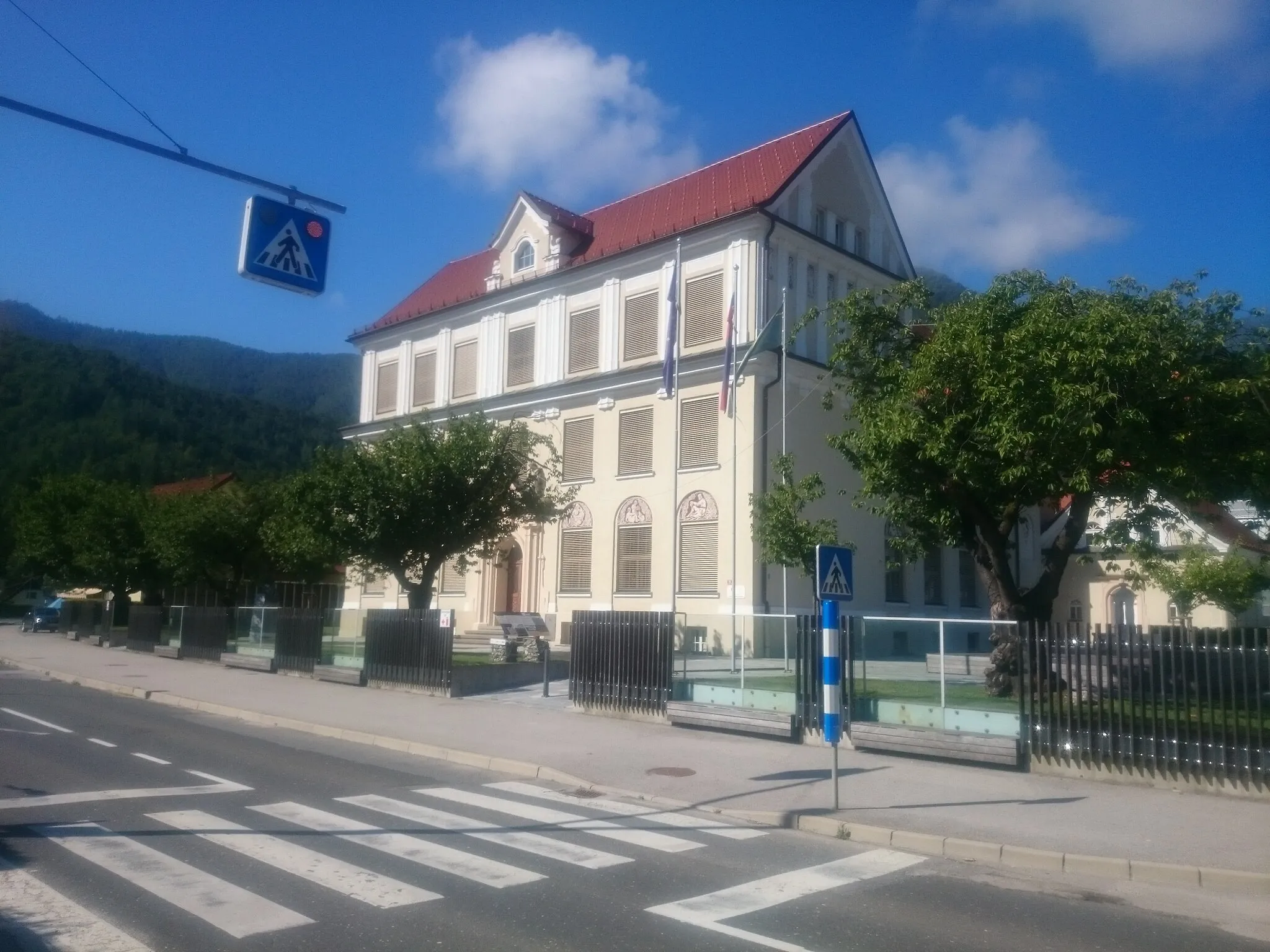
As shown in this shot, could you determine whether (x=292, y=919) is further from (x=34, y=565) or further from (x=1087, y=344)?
(x=34, y=565)

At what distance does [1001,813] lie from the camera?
1074 centimetres

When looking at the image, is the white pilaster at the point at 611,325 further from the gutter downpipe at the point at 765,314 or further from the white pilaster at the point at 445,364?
the white pilaster at the point at 445,364

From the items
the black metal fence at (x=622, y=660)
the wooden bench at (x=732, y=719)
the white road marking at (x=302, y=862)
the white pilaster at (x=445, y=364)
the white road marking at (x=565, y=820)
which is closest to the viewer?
the white road marking at (x=302, y=862)

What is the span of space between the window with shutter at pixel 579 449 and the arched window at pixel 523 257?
286 inches

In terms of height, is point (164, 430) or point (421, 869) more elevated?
point (164, 430)

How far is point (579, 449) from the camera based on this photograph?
3622cm

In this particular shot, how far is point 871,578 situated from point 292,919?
28.5 metres

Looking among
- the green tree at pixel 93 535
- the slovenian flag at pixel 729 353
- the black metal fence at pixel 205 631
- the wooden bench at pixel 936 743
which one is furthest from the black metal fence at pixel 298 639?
the green tree at pixel 93 535

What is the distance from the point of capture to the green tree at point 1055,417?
16.2m

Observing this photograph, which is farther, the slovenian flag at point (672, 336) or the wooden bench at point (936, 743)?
the slovenian flag at point (672, 336)

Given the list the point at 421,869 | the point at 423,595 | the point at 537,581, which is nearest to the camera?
the point at 421,869

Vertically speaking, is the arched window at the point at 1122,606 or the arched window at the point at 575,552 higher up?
the arched window at the point at 575,552

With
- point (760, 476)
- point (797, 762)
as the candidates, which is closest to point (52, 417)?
point (760, 476)

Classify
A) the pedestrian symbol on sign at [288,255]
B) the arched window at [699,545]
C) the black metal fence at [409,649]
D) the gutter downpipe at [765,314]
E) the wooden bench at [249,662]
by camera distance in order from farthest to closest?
the arched window at [699,545] → the gutter downpipe at [765,314] → the wooden bench at [249,662] → the black metal fence at [409,649] → the pedestrian symbol on sign at [288,255]
